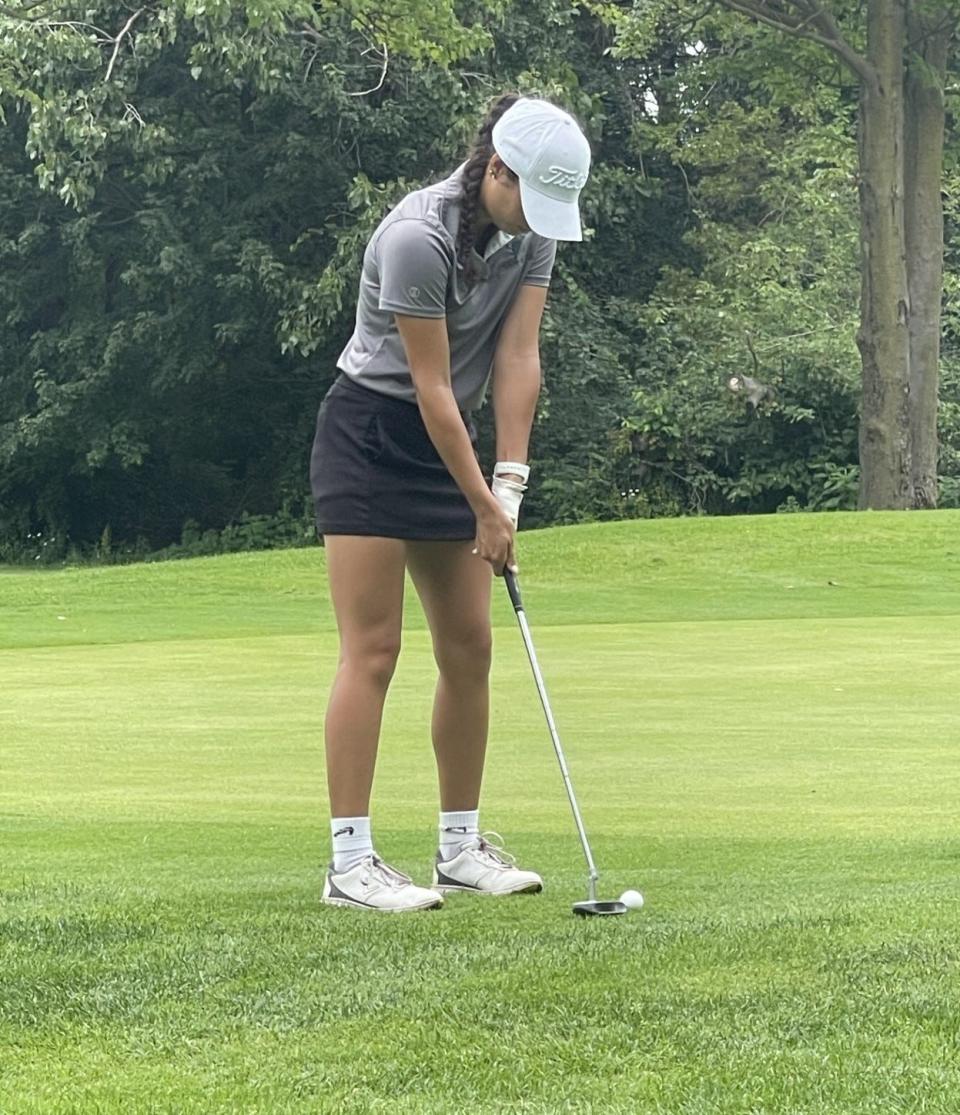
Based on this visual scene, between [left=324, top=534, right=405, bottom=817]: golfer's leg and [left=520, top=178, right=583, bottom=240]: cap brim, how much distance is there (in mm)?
748

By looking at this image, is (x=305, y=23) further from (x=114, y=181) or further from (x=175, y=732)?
(x=175, y=732)

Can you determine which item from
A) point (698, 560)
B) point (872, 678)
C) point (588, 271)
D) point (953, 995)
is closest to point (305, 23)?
point (588, 271)

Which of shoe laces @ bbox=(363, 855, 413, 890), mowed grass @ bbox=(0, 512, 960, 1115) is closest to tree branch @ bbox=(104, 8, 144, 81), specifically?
mowed grass @ bbox=(0, 512, 960, 1115)

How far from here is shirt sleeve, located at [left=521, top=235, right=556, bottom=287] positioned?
3982 mm

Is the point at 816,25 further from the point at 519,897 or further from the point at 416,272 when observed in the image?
the point at 519,897

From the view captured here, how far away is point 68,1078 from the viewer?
2.25 m

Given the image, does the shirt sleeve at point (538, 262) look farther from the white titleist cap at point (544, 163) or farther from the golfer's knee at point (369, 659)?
the golfer's knee at point (369, 659)

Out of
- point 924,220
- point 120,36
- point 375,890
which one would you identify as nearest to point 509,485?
point 375,890

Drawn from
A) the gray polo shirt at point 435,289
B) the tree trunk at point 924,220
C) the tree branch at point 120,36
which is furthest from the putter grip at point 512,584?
the tree branch at point 120,36

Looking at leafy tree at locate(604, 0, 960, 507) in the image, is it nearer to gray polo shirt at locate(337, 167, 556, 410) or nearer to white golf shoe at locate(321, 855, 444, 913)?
gray polo shirt at locate(337, 167, 556, 410)

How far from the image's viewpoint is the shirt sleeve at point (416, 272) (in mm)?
3727

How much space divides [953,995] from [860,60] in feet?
63.1

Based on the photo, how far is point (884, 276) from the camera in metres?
20.2

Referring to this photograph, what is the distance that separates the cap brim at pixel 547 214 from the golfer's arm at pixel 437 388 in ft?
0.96
